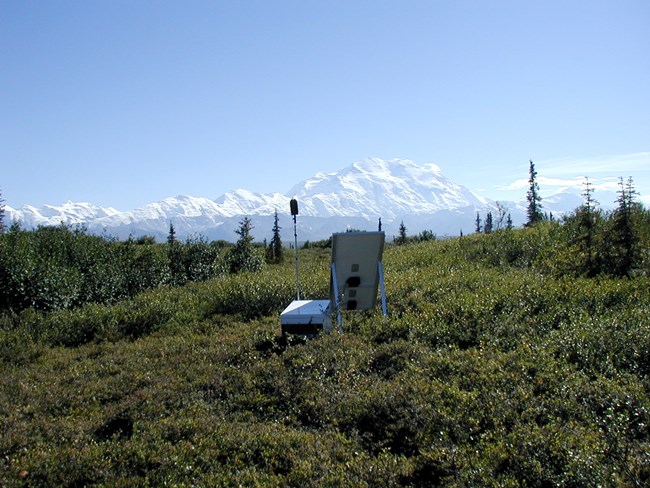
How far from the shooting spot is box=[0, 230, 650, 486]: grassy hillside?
4.96m

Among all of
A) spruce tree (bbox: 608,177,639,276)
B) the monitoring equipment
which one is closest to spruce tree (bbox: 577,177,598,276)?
spruce tree (bbox: 608,177,639,276)

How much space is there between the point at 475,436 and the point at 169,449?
11.3 feet

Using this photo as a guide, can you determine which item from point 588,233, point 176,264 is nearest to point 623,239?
point 588,233

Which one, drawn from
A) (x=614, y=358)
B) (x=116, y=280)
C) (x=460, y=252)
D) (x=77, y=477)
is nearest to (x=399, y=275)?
(x=460, y=252)

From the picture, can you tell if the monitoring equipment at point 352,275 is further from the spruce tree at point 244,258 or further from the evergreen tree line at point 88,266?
the spruce tree at point 244,258

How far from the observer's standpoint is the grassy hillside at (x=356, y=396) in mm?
4965

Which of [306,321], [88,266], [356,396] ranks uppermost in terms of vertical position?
[88,266]

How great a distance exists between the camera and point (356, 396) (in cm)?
668

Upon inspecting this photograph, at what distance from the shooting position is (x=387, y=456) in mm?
5246

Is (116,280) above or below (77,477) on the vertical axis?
above

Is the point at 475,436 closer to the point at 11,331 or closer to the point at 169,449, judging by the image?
the point at 169,449

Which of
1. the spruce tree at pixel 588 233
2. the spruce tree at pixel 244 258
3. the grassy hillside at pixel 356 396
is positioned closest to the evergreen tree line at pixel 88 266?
the spruce tree at pixel 244 258

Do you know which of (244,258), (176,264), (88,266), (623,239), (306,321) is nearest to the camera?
(306,321)

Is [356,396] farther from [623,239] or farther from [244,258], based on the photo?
[244,258]
